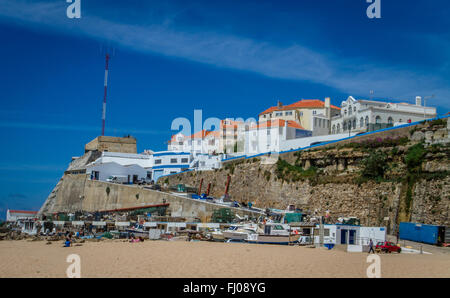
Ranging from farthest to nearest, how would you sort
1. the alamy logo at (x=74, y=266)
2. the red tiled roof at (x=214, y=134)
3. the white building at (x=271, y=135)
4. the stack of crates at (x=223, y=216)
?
1. the red tiled roof at (x=214, y=134)
2. the white building at (x=271, y=135)
3. the stack of crates at (x=223, y=216)
4. the alamy logo at (x=74, y=266)

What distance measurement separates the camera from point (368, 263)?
1622 centimetres

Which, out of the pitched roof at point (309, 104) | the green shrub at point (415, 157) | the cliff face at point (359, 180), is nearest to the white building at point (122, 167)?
the cliff face at point (359, 180)

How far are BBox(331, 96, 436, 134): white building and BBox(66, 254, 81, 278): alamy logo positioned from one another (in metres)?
30.1

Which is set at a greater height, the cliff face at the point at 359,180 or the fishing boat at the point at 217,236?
the cliff face at the point at 359,180

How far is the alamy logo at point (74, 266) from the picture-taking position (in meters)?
13.5

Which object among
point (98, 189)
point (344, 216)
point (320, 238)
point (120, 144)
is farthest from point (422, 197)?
point (120, 144)

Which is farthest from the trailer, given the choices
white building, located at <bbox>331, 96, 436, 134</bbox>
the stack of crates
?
white building, located at <bbox>331, 96, 436, 134</bbox>

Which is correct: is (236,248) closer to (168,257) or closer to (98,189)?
(168,257)

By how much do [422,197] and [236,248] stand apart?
486 inches

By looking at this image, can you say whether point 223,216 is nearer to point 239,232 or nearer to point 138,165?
point 239,232

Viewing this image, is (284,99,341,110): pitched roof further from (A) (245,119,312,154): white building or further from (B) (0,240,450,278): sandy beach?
(B) (0,240,450,278): sandy beach

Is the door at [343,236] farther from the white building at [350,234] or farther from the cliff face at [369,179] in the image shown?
the cliff face at [369,179]

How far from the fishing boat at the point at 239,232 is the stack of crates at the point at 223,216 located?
6342mm

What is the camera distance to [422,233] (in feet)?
77.4
